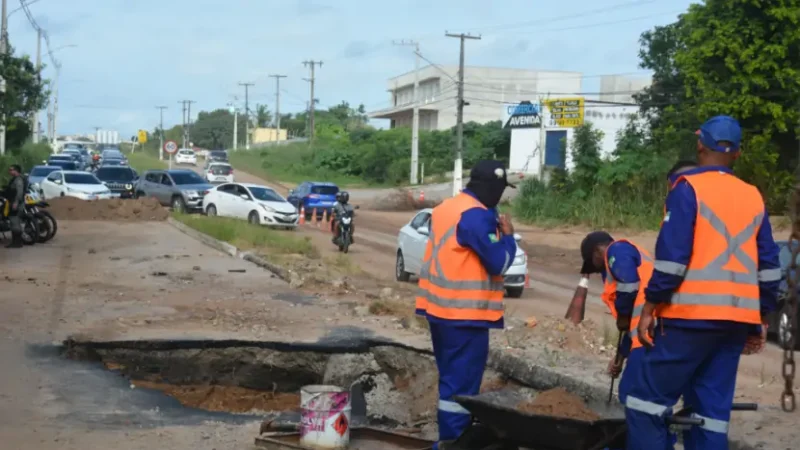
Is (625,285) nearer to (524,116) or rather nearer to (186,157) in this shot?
(524,116)

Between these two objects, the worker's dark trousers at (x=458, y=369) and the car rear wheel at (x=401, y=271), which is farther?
the car rear wheel at (x=401, y=271)

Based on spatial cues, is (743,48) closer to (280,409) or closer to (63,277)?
(63,277)

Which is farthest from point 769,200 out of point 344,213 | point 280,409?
point 280,409

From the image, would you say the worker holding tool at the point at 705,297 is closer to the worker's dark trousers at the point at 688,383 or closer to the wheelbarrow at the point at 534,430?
the worker's dark trousers at the point at 688,383

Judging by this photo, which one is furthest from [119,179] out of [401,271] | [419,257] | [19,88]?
[419,257]

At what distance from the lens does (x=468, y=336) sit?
6.14 metres

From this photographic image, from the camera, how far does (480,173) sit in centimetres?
630

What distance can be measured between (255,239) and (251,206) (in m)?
8.84

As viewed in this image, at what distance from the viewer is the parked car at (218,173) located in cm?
5806

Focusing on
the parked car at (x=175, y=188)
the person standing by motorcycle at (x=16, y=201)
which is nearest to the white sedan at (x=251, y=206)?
the parked car at (x=175, y=188)

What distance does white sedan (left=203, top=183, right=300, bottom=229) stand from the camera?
108ft

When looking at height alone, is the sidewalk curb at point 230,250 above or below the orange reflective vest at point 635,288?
below

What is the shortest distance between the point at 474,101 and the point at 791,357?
282 ft

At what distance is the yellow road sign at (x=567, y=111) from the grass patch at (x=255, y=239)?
22.7 m
